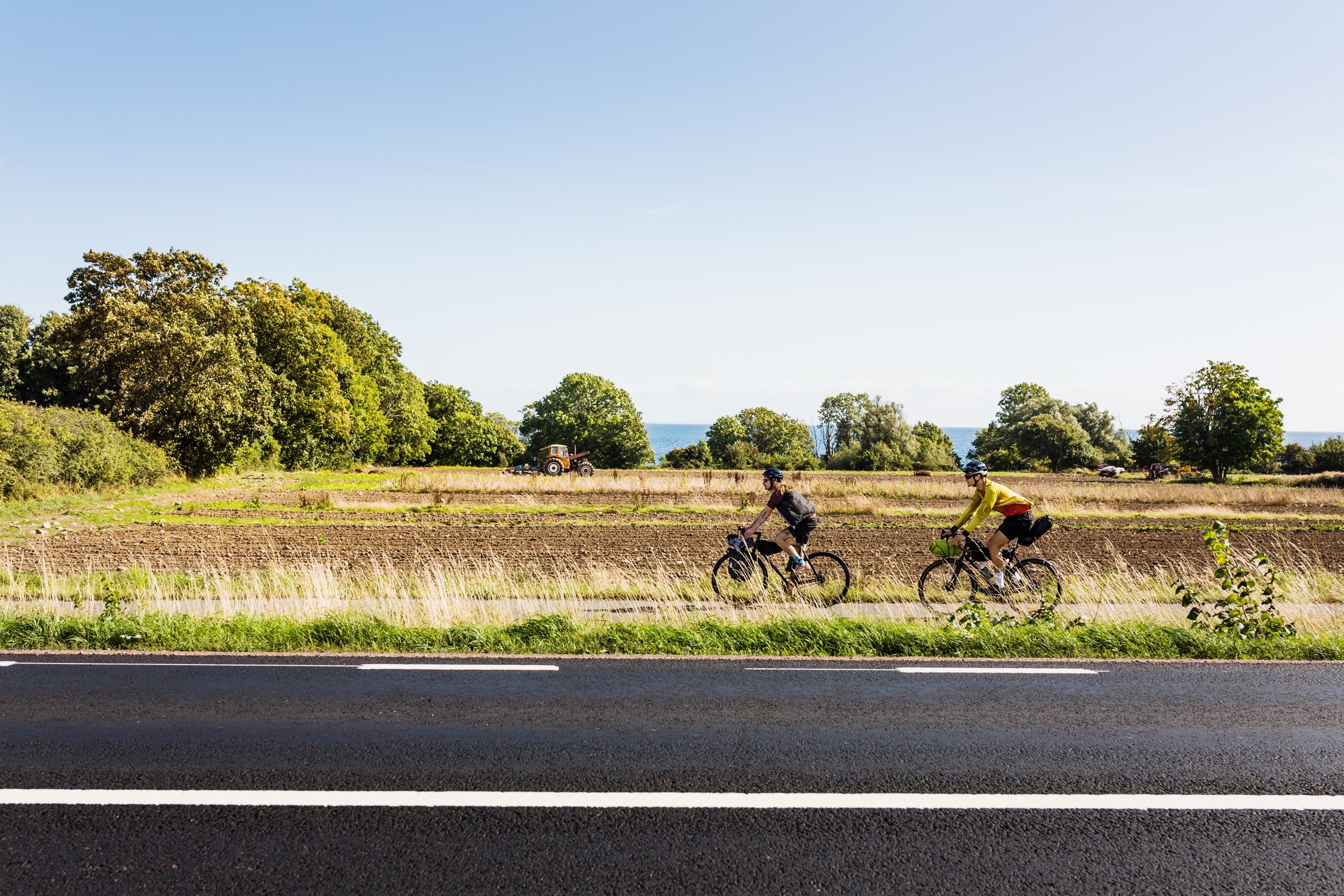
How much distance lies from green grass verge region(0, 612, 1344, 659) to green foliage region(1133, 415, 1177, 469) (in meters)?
67.6

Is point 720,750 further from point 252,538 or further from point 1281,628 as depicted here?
point 252,538

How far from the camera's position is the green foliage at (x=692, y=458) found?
224 ft

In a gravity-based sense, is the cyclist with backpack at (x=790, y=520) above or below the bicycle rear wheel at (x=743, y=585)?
above

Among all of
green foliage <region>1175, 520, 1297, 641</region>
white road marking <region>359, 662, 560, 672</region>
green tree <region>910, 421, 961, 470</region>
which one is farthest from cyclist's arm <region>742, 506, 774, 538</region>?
green tree <region>910, 421, 961, 470</region>

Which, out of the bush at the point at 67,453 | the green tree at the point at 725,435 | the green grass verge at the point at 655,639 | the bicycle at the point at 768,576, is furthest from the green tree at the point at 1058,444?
the green grass verge at the point at 655,639

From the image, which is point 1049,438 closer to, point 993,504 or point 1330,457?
point 1330,457

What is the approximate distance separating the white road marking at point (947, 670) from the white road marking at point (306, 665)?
2.13m

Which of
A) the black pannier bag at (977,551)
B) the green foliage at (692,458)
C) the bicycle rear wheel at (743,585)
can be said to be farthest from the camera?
the green foliage at (692,458)

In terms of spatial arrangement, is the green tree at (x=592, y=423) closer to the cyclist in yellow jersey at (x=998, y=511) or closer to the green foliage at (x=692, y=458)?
the green foliage at (x=692, y=458)

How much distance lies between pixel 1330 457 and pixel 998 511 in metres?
72.3

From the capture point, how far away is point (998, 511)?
1017 centimetres

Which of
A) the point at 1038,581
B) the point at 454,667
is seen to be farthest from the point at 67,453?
the point at 1038,581

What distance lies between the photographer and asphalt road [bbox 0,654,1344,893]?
354 centimetres

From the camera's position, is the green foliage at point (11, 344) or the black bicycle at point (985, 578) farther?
the green foliage at point (11, 344)
